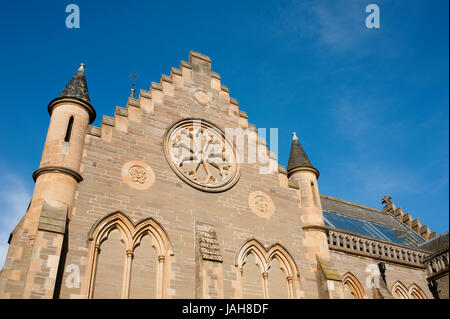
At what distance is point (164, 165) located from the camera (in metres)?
17.7

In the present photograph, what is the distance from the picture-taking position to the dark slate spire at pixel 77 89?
17105 mm

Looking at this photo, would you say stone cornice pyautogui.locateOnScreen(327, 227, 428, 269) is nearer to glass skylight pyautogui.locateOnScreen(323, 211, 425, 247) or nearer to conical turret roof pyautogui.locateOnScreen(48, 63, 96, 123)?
glass skylight pyautogui.locateOnScreen(323, 211, 425, 247)

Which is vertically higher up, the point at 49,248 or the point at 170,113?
the point at 170,113

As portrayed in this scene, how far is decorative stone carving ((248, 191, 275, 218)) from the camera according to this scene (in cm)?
1895

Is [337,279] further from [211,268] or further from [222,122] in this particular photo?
[222,122]

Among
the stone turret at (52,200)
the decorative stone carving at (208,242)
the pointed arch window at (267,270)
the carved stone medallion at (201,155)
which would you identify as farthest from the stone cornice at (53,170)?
the pointed arch window at (267,270)

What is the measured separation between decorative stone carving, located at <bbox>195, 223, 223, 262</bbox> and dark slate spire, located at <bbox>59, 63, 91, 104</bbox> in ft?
21.8

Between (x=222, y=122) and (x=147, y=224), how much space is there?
6816 millimetres

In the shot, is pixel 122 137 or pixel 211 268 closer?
pixel 211 268

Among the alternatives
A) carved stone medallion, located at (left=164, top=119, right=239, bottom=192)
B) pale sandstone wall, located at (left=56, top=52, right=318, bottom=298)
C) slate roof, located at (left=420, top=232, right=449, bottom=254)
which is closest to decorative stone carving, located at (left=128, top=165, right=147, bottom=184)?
pale sandstone wall, located at (left=56, top=52, right=318, bottom=298)

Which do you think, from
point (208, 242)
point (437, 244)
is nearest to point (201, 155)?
point (208, 242)

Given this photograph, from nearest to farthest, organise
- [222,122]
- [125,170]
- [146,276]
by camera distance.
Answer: [146,276] < [125,170] < [222,122]
